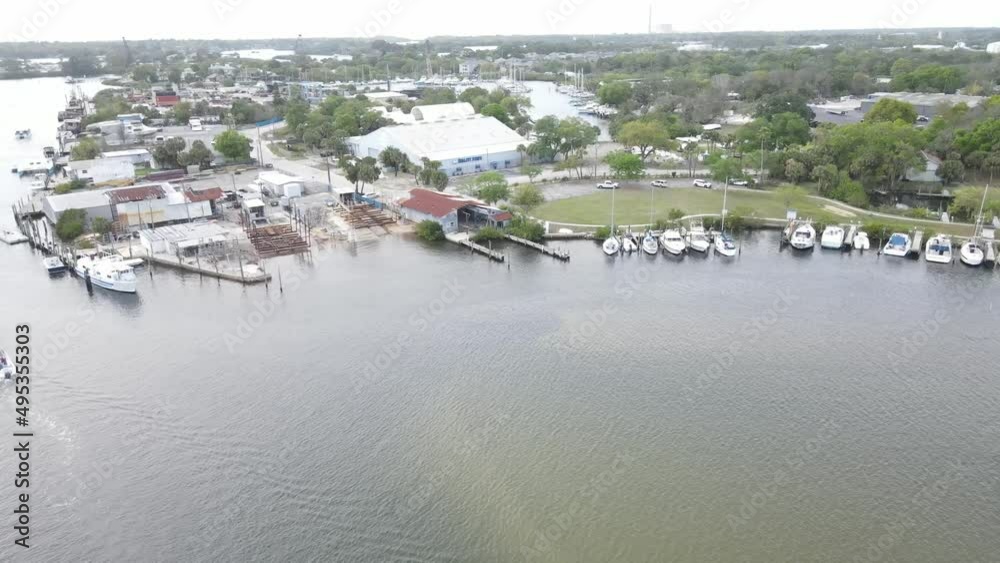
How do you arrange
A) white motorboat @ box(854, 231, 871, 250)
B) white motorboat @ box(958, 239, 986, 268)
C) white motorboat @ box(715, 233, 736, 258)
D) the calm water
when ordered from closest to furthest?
the calm water, white motorboat @ box(958, 239, 986, 268), white motorboat @ box(715, 233, 736, 258), white motorboat @ box(854, 231, 871, 250)

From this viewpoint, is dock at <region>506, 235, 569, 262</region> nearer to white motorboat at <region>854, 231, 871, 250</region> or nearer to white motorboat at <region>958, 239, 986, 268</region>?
white motorboat at <region>854, 231, 871, 250</region>

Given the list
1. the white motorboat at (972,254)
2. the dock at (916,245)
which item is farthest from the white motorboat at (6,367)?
the white motorboat at (972,254)

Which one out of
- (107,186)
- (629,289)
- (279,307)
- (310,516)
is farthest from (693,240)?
(107,186)

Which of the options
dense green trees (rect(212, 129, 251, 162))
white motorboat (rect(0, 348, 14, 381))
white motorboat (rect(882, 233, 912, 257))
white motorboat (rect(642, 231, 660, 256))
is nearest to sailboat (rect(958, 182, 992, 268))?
white motorboat (rect(882, 233, 912, 257))

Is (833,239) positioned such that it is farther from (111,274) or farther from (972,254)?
→ (111,274)

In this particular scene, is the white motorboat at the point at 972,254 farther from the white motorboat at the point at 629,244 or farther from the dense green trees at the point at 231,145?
the dense green trees at the point at 231,145

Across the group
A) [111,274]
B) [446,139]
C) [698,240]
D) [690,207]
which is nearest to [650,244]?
[698,240]
